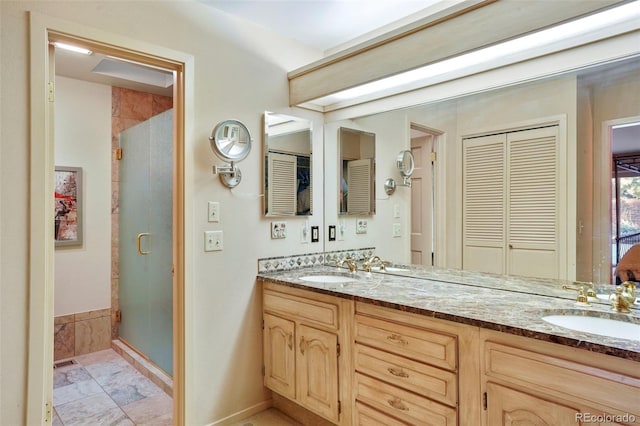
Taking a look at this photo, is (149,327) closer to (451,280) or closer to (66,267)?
(66,267)

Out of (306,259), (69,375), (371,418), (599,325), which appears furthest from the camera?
(69,375)

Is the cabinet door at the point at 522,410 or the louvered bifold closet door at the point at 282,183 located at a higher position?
the louvered bifold closet door at the point at 282,183

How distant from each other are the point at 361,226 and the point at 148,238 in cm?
166

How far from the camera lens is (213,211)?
216cm

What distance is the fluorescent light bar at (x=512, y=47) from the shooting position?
4.58ft

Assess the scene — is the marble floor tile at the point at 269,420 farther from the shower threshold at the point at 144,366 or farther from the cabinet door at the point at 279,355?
the shower threshold at the point at 144,366

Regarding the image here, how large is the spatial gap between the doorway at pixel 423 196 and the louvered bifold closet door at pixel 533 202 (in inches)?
16.7

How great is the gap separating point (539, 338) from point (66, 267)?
138 inches

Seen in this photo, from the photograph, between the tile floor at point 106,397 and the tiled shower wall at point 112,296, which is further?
the tiled shower wall at point 112,296

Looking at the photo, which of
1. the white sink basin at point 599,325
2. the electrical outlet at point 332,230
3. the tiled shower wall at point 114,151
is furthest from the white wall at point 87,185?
the white sink basin at point 599,325

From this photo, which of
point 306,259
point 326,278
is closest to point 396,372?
point 326,278

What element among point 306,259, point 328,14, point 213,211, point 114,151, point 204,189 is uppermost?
point 328,14

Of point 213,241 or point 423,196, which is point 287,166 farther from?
point 423,196

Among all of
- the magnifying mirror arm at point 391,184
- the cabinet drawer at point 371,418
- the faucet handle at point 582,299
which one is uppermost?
the magnifying mirror arm at point 391,184
